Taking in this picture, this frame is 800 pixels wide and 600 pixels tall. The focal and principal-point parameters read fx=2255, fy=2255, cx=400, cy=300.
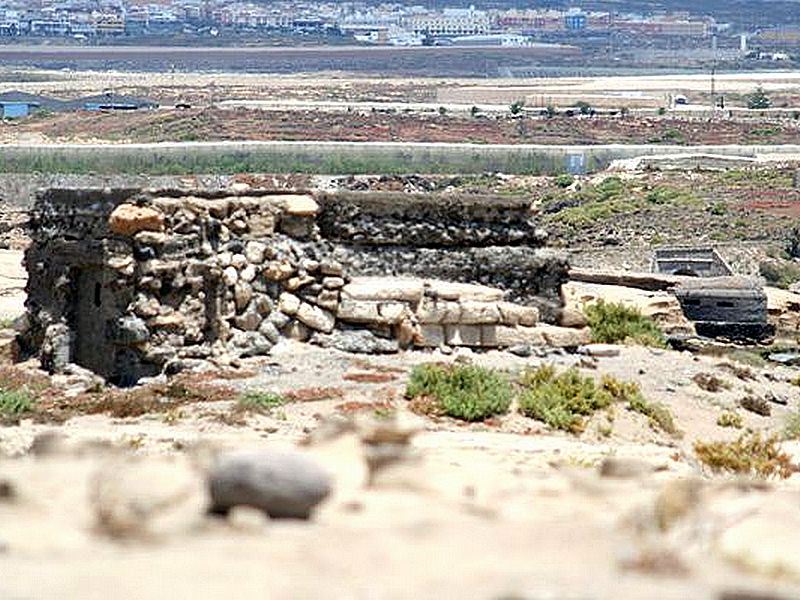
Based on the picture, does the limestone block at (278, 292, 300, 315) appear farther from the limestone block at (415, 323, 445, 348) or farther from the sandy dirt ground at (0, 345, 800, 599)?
the sandy dirt ground at (0, 345, 800, 599)

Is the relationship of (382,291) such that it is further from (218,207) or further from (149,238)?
(149,238)

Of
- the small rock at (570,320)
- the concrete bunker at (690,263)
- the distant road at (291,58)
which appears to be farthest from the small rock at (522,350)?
the distant road at (291,58)

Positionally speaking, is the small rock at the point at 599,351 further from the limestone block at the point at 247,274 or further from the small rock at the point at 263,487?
the small rock at the point at 263,487

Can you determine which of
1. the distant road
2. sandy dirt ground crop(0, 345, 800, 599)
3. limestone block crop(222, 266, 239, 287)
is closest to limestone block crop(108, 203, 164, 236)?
limestone block crop(222, 266, 239, 287)

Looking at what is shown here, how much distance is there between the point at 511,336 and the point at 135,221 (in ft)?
10.8

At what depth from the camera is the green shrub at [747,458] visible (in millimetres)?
14335

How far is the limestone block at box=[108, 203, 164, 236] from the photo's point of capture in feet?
56.9

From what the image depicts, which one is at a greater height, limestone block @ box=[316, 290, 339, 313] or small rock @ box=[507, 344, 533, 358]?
limestone block @ box=[316, 290, 339, 313]

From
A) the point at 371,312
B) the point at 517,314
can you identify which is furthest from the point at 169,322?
the point at 517,314

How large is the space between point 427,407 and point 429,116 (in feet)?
238

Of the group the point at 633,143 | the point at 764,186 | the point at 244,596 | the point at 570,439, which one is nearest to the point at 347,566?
the point at 244,596

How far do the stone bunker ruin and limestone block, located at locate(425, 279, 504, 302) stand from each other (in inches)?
A: 0.7

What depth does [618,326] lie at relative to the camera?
65.3 feet

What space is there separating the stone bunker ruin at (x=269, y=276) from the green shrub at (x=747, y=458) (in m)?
3.55
